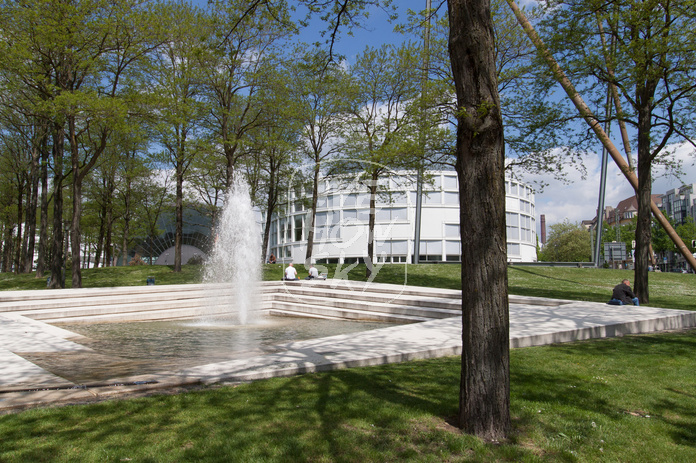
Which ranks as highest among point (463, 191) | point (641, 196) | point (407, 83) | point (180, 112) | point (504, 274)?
point (407, 83)

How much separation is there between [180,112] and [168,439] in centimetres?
2159

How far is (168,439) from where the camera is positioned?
162 inches

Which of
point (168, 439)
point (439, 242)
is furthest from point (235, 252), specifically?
point (439, 242)

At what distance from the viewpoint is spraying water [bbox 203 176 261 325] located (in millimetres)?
16406

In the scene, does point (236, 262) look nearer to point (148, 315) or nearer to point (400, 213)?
point (148, 315)

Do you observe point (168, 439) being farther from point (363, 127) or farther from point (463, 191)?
point (363, 127)

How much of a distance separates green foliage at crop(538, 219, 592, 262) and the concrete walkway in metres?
74.2

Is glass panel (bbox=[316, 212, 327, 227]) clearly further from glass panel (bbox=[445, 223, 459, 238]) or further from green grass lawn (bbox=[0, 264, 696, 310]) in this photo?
green grass lawn (bbox=[0, 264, 696, 310])

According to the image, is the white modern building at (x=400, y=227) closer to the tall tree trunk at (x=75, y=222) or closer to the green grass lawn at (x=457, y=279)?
the green grass lawn at (x=457, y=279)

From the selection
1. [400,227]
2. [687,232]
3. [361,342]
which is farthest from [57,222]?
[687,232]

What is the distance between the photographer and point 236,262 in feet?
56.7

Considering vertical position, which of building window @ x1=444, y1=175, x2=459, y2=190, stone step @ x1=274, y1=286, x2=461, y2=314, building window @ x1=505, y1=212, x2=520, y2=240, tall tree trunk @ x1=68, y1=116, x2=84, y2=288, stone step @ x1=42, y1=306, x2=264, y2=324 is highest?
building window @ x1=444, y1=175, x2=459, y2=190

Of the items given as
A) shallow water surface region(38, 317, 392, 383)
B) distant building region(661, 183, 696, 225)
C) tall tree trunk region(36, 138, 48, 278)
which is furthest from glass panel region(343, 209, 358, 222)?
distant building region(661, 183, 696, 225)

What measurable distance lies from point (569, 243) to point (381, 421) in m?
85.5
